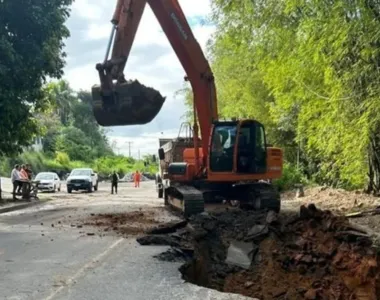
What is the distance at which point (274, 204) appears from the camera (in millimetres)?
14820

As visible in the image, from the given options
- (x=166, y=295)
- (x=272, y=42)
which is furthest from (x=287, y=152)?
(x=166, y=295)

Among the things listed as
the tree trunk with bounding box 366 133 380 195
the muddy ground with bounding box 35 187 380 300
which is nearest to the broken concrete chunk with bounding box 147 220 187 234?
the muddy ground with bounding box 35 187 380 300

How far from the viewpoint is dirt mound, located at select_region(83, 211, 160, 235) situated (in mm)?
12547

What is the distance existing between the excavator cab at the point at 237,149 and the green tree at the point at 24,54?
26.9ft

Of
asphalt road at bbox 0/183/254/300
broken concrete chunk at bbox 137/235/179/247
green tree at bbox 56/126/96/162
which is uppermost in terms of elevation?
green tree at bbox 56/126/96/162

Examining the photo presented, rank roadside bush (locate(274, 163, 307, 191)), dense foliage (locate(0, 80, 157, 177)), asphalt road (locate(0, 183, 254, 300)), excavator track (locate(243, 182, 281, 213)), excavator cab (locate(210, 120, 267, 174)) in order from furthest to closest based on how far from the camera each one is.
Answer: dense foliage (locate(0, 80, 157, 177))
roadside bush (locate(274, 163, 307, 191))
excavator cab (locate(210, 120, 267, 174))
excavator track (locate(243, 182, 281, 213))
asphalt road (locate(0, 183, 254, 300))

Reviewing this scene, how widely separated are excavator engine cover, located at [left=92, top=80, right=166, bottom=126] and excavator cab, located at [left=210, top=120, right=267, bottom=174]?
102 inches

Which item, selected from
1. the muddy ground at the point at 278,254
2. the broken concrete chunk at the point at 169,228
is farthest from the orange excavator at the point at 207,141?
the muddy ground at the point at 278,254

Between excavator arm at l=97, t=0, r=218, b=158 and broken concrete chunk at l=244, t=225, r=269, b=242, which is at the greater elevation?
excavator arm at l=97, t=0, r=218, b=158

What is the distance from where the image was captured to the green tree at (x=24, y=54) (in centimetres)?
1945

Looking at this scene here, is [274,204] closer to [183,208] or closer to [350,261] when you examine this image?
[183,208]

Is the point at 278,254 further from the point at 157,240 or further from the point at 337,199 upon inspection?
the point at 337,199

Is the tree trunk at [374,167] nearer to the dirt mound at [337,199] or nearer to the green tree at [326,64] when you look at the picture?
the green tree at [326,64]

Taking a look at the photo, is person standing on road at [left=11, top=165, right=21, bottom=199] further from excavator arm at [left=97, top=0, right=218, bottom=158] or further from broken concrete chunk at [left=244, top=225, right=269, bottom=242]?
broken concrete chunk at [left=244, top=225, right=269, bottom=242]
